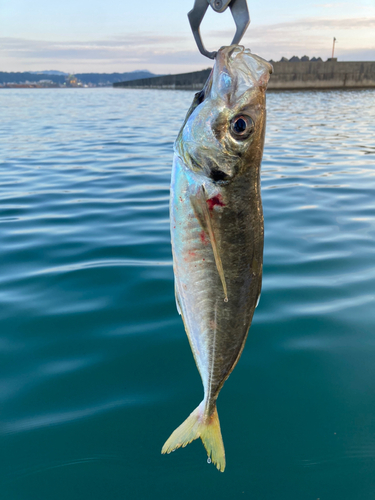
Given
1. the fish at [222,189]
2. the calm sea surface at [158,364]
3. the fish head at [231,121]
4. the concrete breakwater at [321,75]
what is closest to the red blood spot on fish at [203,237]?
the fish at [222,189]

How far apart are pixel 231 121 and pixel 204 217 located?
51 centimetres

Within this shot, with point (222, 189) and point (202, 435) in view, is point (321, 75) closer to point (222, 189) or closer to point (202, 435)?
point (222, 189)

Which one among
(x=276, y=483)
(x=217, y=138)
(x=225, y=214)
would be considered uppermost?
(x=217, y=138)

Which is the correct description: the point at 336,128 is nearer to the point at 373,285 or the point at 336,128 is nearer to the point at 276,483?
the point at 373,285

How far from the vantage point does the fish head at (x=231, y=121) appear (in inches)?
82.7

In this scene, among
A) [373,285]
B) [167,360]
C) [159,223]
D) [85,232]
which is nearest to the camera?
[167,360]

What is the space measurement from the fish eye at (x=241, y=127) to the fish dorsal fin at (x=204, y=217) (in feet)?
1.07

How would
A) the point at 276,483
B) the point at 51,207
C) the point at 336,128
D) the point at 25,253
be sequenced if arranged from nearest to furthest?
the point at 276,483 → the point at 25,253 → the point at 51,207 → the point at 336,128

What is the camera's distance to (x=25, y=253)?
600cm

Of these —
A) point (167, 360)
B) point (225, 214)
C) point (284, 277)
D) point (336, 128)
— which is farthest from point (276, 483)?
point (336, 128)

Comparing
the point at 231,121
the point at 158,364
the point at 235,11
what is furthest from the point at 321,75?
the point at 231,121

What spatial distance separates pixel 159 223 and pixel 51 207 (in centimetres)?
241

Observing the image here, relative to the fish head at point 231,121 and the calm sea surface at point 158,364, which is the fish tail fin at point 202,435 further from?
the fish head at point 231,121

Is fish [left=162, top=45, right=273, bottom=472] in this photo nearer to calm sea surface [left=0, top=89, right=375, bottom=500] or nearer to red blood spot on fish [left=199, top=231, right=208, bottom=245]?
red blood spot on fish [left=199, top=231, right=208, bottom=245]
